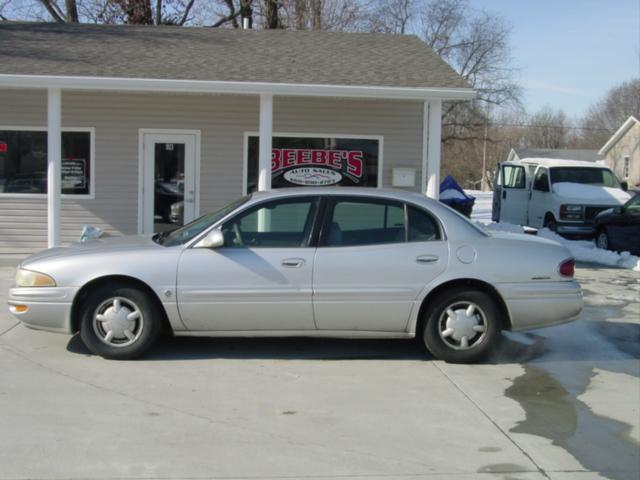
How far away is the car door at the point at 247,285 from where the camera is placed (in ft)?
21.0

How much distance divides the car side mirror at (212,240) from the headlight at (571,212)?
1317cm

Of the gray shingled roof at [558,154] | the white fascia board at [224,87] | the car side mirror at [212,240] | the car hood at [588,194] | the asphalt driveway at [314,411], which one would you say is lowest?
the asphalt driveway at [314,411]

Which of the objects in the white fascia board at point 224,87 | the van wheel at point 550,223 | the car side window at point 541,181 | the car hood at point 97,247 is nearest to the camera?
the car hood at point 97,247

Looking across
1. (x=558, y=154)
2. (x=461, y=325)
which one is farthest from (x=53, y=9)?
(x=558, y=154)

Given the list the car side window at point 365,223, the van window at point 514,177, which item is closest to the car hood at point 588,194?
the van window at point 514,177

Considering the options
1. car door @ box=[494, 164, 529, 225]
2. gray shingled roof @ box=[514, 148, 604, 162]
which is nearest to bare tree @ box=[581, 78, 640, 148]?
gray shingled roof @ box=[514, 148, 604, 162]

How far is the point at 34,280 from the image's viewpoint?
6.45m

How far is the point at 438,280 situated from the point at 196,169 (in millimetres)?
7377

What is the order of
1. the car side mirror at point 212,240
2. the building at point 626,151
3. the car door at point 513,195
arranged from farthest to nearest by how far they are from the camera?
the building at point 626,151, the car door at point 513,195, the car side mirror at point 212,240

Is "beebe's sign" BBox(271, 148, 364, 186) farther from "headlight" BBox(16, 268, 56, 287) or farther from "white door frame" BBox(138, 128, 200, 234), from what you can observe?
"headlight" BBox(16, 268, 56, 287)

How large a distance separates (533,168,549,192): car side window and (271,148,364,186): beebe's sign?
24.8 ft

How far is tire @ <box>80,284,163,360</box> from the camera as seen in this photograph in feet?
21.1

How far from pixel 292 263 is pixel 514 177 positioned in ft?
51.7

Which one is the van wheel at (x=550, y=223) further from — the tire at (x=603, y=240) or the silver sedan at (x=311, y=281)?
the silver sedan at (x=311, y=281)
